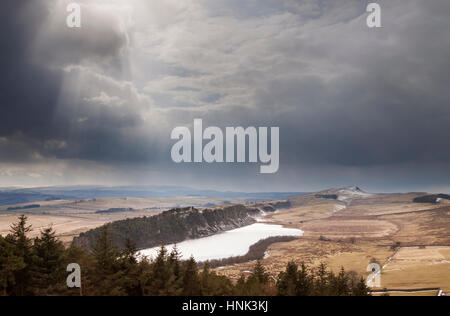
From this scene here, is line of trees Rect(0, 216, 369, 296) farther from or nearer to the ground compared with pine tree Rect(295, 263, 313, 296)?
farther from the ground

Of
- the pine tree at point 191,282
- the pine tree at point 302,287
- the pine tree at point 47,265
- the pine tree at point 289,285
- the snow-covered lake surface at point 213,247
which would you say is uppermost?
the pine tree at point 47,265

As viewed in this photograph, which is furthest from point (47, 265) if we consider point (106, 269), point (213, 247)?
point (213, 247)

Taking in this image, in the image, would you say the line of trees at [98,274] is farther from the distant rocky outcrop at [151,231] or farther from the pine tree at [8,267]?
the distant rocky outcrop at [151,231]

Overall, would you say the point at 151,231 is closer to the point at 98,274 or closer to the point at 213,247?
the point at 213,247

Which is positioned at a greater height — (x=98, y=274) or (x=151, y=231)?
(x=98, y=274)

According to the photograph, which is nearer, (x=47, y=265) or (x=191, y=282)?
(x=191, y=282)

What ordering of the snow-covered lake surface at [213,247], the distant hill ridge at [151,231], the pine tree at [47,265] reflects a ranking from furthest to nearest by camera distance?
the distant hill ridge at [151,231], the snow-covered lake surface at [213,247], the pine tree at [47,265]

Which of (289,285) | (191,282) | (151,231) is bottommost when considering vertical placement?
(151,231)

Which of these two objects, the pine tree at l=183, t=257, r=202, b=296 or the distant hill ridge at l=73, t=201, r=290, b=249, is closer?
the pine tree at l=183, t=257, r=202, b=296

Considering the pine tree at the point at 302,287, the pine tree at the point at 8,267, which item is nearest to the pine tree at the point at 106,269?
the pine tree at the point at 8,267

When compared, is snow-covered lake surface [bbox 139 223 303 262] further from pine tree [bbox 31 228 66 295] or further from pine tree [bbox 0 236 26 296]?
pine tree [bbox 0 236 26 296]

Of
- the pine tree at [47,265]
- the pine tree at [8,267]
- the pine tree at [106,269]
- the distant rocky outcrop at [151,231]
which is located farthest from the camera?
the distant rocky outcrop at [151,231]

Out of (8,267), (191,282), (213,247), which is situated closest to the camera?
(8,267)

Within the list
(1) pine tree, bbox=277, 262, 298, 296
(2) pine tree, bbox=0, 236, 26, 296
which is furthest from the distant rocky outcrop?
(1) pine tree, bbox=277, 262, 298, 296
